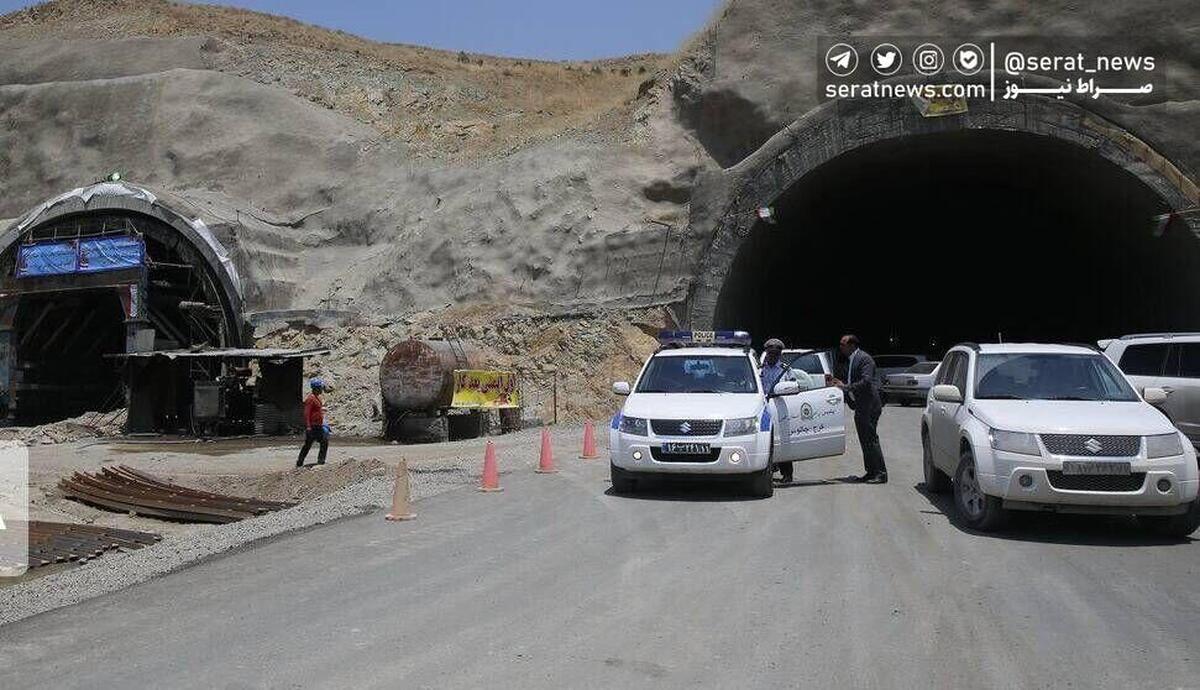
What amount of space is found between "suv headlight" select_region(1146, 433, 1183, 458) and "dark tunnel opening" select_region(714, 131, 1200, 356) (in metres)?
21.1

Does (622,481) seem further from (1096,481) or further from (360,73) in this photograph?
(360,73)

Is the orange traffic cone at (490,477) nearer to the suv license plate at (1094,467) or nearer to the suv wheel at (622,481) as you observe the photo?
the suv wheel at (622,481)

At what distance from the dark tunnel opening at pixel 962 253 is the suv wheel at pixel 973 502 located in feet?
67.3

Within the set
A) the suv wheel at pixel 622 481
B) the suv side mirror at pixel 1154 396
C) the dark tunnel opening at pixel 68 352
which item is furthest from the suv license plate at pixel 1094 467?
the dark tunnel opening at pixel 68 352

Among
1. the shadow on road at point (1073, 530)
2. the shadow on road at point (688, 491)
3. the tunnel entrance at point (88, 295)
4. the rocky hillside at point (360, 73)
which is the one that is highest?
the rocky hillside at point (360, 73)

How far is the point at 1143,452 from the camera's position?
890cm

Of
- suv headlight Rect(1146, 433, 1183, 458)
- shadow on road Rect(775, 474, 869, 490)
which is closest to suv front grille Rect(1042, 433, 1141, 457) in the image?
suv headlight Rect(1146, 433, 1183, 458)

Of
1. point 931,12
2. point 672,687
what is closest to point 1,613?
point 672,687

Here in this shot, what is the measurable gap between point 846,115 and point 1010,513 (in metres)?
21.0

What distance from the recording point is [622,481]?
12.3m

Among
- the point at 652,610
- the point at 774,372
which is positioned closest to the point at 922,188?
the point at 774,372

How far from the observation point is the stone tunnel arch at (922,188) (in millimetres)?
27219

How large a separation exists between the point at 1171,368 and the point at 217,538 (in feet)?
45.2

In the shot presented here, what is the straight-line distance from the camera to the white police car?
37.6ft
